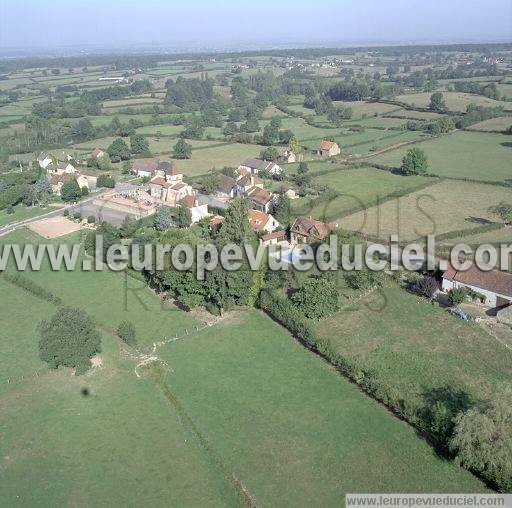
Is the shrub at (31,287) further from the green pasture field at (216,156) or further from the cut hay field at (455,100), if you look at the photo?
the cut hay field at (455,100)

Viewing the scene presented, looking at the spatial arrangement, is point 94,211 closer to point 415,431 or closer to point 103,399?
point 103,399

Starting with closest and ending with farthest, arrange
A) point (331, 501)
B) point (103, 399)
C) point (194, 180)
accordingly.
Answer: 1. point (331, 501)
2. point (103, 399)
3. point (194, 180)

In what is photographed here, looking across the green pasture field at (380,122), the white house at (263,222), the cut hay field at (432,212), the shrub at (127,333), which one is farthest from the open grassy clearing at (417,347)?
the green pasture field at (380,122)

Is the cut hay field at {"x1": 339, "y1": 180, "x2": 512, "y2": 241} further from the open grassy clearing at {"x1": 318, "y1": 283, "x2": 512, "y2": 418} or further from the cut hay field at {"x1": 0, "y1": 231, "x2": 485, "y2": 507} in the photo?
the cut hay field at {"x1": 0, "y1": 231, "x2": 485, "y2": 507}

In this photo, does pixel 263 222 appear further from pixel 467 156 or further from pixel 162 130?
pixel 162 130

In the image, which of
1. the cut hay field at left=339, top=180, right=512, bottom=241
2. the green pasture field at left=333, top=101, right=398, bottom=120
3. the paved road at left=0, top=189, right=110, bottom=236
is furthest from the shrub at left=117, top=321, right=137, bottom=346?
the green pasture field at left=333, top=101, right=398, bottom=120

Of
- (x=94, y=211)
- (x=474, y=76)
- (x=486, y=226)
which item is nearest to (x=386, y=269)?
(x=486, y=226)

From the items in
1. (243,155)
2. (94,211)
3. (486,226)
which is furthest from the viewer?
(243,155)

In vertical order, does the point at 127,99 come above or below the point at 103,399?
above
